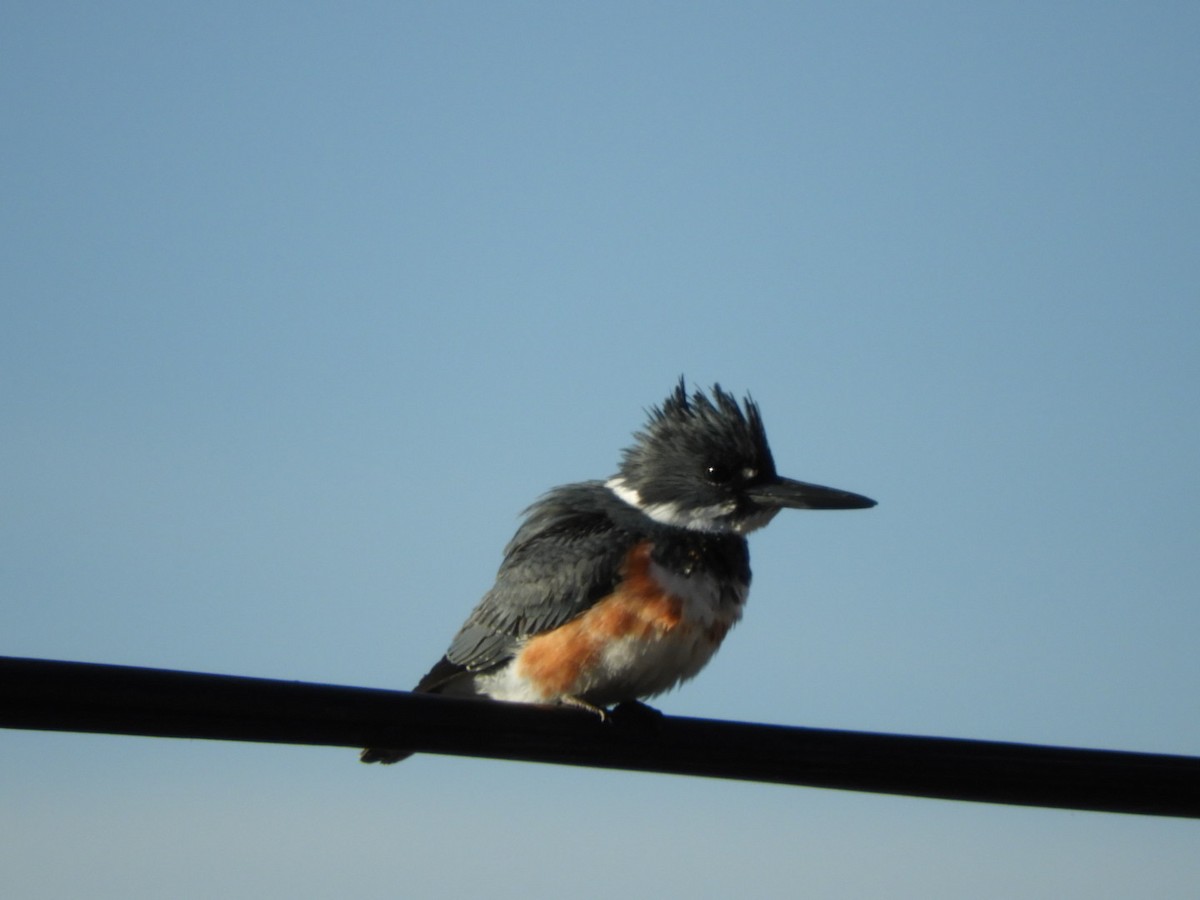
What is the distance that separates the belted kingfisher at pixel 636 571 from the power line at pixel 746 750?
1.57m

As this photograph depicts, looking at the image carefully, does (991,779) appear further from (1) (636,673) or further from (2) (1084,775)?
(1) (636,673)

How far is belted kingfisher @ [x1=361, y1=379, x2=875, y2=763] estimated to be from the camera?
5.36m

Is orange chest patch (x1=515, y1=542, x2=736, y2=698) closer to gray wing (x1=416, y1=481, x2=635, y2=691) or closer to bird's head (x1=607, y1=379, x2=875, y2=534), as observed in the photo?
gray wing (x1=416, y1=481, x2=635, y2=691)

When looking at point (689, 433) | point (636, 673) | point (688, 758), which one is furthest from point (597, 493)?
point (688, 758)

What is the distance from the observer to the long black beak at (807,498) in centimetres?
623

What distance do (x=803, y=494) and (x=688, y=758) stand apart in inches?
112

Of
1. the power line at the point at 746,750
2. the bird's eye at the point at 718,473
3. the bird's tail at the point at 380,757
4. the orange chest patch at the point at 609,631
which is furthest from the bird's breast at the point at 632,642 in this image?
the power line at the point at 746,750

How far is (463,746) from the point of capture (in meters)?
3.37

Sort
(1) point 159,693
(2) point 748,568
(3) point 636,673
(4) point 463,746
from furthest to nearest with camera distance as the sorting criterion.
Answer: (2) point 748,568, (3) point 636,673, (4) point 463,746, (1) point 159,693

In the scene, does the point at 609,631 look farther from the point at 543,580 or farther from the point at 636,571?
the point at 543,580

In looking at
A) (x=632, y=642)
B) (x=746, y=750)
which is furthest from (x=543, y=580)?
(x=746, y=750)

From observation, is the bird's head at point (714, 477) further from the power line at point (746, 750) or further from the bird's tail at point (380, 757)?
the power line at point (746, 750)

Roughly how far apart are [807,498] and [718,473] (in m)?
0.37

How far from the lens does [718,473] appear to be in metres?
6.26
